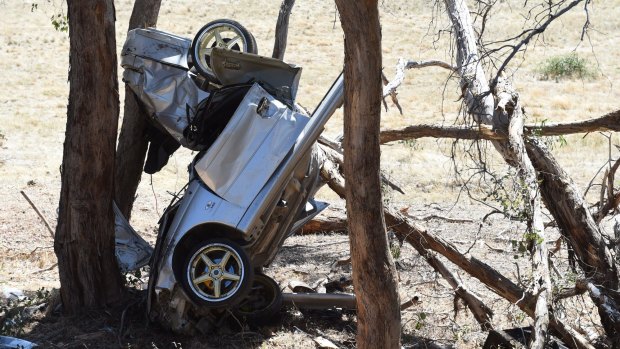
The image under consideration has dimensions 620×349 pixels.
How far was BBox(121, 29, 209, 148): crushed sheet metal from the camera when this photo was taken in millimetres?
7535

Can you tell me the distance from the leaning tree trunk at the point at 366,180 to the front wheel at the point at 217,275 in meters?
1.32

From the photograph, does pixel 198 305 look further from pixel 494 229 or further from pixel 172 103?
pixel 494 229

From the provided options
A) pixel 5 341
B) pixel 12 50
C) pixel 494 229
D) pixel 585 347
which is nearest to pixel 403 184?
pixel 494 229

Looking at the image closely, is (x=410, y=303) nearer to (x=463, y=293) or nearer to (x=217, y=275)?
(x=463, y=293)

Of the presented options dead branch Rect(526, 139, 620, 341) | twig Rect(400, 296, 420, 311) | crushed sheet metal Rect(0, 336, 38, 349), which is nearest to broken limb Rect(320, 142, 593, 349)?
twig Rect(400, 296, 420, 311)

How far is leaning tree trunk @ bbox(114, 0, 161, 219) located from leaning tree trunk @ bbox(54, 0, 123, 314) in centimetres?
102

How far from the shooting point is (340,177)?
8.52m

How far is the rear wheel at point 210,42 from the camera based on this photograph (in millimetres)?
7660

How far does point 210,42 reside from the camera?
25.6 feet

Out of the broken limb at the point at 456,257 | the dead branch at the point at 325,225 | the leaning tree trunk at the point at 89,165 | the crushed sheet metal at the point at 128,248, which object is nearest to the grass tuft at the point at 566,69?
the dead branch at the point at 325,225

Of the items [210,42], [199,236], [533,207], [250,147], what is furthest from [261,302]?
[533,207]

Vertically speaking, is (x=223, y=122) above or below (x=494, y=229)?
above

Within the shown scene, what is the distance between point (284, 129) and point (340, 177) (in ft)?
5.10

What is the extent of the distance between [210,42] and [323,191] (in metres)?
8.32
